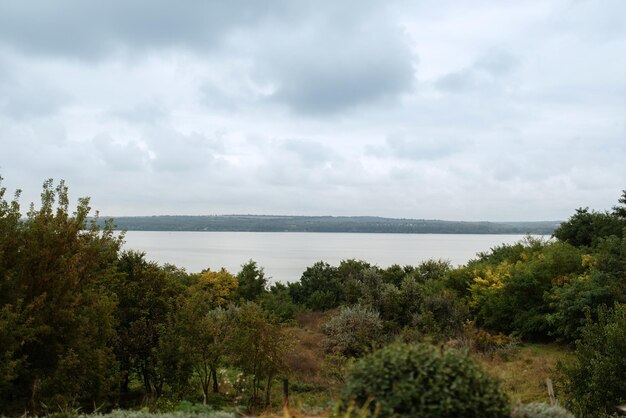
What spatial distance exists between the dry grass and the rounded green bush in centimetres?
587

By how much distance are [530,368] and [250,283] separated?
22607 mm

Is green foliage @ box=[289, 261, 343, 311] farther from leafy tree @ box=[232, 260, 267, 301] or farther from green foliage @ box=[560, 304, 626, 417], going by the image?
green foliage @ box=[560, 304, 626, 417]

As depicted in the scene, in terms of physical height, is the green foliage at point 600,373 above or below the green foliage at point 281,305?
above

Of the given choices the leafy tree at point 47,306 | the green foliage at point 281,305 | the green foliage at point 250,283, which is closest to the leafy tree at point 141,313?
the leafy tree at point 47,306

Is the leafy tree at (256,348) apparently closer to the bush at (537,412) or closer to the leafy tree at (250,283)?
the bush at (537,412)

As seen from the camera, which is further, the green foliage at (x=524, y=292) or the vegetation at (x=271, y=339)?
the green foliage at (x=524, y=292)

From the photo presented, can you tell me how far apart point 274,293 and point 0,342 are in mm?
28661

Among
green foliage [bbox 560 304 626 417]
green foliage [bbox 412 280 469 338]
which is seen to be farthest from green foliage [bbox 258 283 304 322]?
green foliage [bbox 560 304 626 417]

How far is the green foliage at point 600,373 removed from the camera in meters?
11.3

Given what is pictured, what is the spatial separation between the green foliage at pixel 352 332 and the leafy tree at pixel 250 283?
1548 cm

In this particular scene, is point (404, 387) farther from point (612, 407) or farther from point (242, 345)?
point (242, 345)

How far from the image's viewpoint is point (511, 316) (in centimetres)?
2550

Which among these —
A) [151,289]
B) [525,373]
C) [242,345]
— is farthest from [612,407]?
[151,289]

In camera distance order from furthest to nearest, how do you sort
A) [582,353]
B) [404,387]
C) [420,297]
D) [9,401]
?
1. [420,297]
2. [582,353]
3. [9,401]
4. [404,387]
